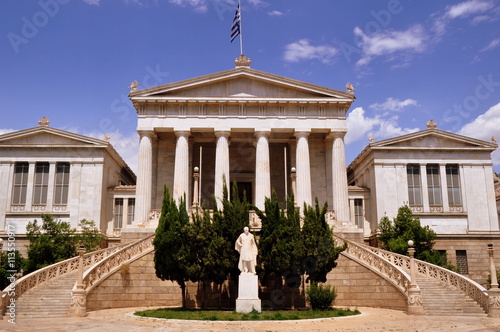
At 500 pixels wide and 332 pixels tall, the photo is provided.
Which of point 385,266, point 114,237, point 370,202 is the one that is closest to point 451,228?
point 370,202

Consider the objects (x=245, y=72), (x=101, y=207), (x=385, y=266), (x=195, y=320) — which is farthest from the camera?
(x=101, y=207)

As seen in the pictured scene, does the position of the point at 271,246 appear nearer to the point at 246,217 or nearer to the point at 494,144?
the point at 246,217

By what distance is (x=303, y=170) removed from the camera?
124ft

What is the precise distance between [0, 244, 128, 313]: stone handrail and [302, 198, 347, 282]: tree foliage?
11.9 metres

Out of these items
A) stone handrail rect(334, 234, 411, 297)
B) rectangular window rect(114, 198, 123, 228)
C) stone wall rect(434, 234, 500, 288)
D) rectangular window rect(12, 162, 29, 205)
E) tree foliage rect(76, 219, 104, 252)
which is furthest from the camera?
rectangular window rect(114, 198, 123, 228)

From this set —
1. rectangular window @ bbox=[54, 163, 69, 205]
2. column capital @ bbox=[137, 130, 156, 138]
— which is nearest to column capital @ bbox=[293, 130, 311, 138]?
column capital @ bbox=[137, 130, 156, 138]

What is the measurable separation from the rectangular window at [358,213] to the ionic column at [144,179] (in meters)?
18.0

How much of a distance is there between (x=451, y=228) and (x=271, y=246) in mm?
24628

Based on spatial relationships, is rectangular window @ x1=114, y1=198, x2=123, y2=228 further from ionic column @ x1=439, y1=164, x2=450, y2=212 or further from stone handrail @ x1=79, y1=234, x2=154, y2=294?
ionic column @ x1=439, y1=164, x2=450, y2=212

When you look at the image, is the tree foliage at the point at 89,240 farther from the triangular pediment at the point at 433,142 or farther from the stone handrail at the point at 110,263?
the triangular pediment at the point at 433,142

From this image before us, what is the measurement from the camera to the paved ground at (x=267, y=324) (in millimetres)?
16609

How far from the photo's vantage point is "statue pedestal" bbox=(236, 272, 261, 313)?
2106 cm

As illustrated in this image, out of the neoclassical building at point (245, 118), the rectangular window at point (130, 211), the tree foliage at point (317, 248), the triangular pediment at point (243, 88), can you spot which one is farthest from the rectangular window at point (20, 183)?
the tree foliage at point (317, 248)

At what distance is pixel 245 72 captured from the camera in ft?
127
